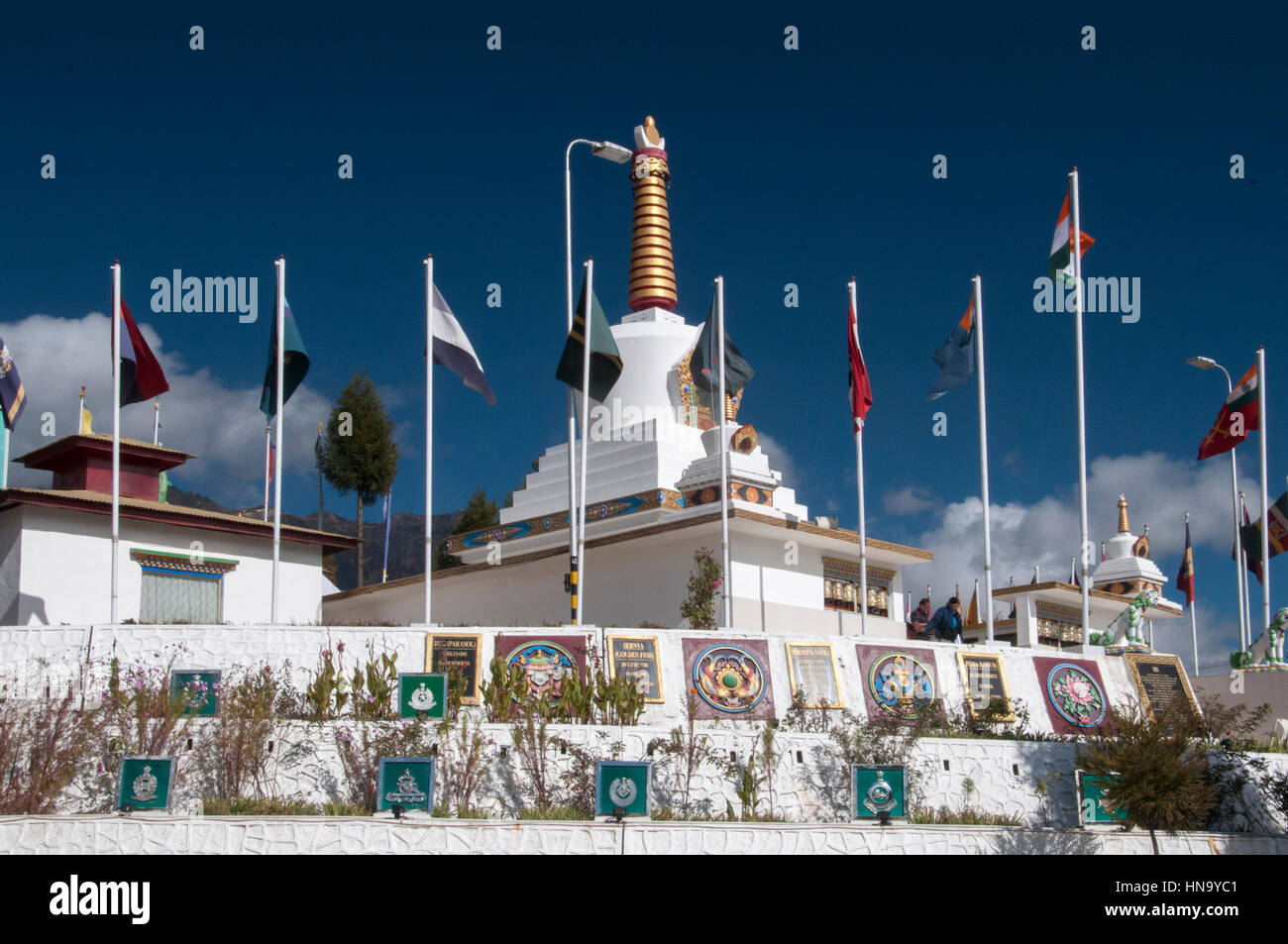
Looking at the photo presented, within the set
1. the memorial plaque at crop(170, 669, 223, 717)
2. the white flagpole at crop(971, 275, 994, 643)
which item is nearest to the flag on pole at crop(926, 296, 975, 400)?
the white flagpole at crop(971, 275, 994, 643)

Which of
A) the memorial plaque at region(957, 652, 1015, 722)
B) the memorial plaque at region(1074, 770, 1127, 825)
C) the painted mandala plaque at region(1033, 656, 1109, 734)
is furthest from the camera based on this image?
the painted mandala plaque at region(1033, 656, 1109, 734)

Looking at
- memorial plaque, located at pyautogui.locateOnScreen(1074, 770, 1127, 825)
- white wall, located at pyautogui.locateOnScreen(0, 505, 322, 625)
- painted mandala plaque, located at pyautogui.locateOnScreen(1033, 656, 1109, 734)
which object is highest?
white wall, located at pyautogui.locateOnScreen(0, 505, 322, 625)

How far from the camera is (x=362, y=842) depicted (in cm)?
1373

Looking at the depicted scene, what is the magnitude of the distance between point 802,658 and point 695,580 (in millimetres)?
7185

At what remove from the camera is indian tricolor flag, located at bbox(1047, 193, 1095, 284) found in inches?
904

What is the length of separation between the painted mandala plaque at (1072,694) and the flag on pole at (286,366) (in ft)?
41.7

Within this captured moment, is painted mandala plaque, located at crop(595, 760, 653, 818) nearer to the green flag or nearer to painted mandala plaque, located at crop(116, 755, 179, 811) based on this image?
painted mandala plaque, located at crop(116, 755, 179, 811)

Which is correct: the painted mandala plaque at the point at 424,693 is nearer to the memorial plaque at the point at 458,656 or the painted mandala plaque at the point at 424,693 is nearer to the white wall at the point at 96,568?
the memorial plaque at the point at 458,656

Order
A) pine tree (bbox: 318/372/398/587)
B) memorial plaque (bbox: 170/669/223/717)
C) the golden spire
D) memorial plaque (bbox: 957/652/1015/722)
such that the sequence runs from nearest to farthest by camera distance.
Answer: memorial plaque (bbox: 170/669/223/717) < memorial plaque (bbox: 957/652/1015/722) < the golden spire < pine tree (bbox: 318/372/398/587)

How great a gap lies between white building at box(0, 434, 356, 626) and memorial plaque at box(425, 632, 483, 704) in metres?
6.93

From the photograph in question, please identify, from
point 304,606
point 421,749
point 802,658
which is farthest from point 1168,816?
point 304,606

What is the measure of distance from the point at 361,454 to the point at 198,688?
25.8 metres
